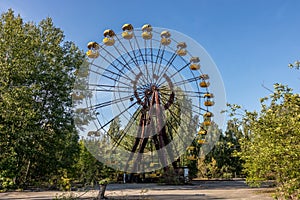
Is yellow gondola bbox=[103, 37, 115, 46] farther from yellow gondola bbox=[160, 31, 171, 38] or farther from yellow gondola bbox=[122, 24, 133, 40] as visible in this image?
yellow gondola bbox=[160, 31, 171, 38]

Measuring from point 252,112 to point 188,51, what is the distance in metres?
12.5

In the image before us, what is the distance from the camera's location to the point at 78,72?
17.0 metres

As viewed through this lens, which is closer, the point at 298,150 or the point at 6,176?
the point at 298,150

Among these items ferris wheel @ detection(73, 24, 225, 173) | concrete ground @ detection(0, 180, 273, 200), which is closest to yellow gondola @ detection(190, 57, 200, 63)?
ferris wheel @ detection(73, 24, 225, 173)

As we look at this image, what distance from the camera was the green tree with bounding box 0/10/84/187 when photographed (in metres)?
12.2

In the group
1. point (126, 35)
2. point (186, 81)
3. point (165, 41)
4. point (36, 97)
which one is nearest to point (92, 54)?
point (126, 35)

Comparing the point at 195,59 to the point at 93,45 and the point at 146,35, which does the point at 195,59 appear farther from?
the point at 93,45

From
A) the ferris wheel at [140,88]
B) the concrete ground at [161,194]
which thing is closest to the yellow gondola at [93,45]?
the ferris wheel at [140,88]

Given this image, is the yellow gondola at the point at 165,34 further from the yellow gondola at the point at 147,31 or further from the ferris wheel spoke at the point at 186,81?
the ferris wheel spoke at the point at 186,81

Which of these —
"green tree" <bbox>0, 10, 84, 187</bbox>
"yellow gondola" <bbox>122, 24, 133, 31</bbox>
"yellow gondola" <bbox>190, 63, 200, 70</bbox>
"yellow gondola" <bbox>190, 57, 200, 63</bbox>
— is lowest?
"green tree" <bbox>0, 10, 84, 187</bbox>

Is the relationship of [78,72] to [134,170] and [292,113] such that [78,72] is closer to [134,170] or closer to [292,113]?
[134,170]

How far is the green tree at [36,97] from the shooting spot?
40.0 ft

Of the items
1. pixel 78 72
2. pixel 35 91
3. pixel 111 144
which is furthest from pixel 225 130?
pixel 35 91

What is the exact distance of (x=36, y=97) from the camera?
605 inches
